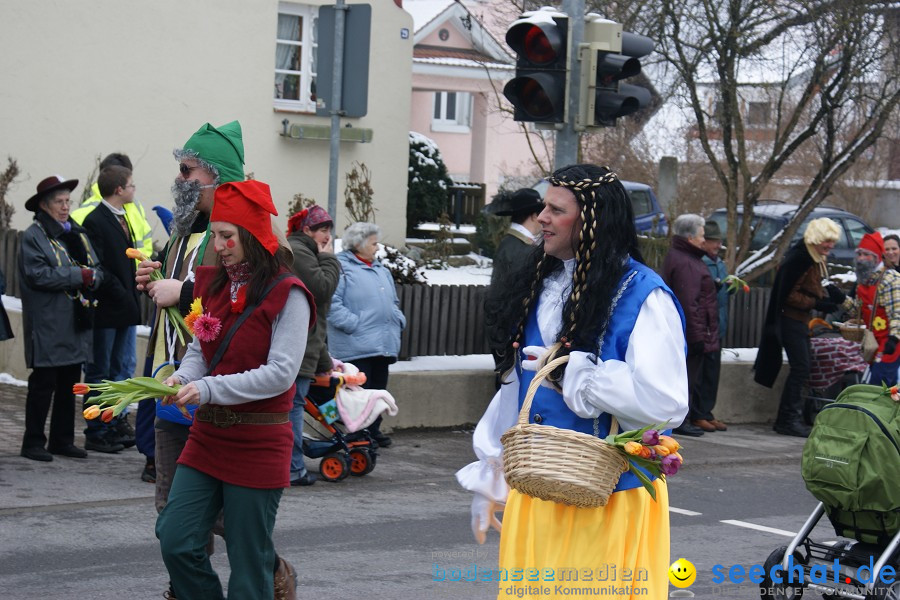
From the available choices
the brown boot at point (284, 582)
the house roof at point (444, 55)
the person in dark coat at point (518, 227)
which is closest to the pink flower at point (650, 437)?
the brown boot at point (284, 582)

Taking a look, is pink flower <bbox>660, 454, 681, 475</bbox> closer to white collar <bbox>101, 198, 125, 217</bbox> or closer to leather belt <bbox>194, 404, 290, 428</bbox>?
leather belt <bbox>194, 404, 290, 428</bbox>

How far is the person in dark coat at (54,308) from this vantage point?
8539 millimetres

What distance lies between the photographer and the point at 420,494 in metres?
8.57

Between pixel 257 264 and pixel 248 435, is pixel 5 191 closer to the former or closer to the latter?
pixel 257 264

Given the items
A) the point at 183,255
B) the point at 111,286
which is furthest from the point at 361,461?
the point at 183,255

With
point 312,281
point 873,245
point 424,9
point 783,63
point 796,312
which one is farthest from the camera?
point 424,9

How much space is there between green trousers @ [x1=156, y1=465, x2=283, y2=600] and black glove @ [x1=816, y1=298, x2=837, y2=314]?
8331mm

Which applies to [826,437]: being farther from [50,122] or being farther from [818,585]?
[50,122]

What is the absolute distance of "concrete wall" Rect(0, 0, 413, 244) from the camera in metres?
17.1

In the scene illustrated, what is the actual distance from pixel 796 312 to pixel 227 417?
8480 millimetres

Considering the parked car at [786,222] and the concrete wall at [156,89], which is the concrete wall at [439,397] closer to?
the concrete wall at [156,89]

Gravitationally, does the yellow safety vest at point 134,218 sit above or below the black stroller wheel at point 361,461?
above

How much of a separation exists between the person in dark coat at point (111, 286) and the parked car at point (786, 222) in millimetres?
13229

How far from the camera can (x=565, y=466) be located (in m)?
3.63
